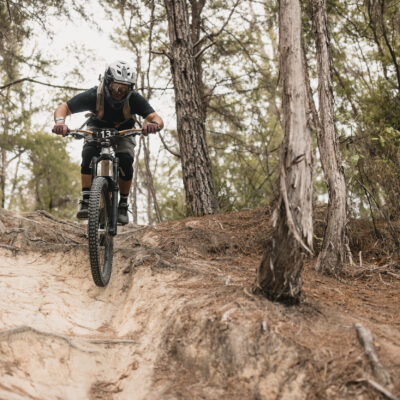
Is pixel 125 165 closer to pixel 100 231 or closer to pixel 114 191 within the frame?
pixel 114 191

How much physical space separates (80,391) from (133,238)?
319 cm

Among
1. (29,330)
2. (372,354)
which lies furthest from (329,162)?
(29,330)

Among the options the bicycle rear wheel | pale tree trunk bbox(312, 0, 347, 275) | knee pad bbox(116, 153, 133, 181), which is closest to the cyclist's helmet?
knee pad bbox(116, 153, 133, 181)

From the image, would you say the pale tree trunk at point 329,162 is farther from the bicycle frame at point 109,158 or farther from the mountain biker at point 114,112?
the bicycle frame at point 109,158

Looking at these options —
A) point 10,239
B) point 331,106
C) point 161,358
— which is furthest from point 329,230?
point 10,239

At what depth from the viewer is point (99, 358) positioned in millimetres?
3039

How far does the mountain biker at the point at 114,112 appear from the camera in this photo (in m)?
4.45

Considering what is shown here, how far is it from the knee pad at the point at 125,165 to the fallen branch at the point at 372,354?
314cm

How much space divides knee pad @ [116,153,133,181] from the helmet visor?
2.24ft

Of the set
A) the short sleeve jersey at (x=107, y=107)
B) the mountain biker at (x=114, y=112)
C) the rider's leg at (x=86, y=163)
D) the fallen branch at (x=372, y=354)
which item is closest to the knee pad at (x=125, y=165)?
the mountain biker at (x=114, y=112)

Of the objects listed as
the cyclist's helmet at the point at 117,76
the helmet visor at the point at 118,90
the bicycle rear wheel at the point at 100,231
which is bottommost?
the bicycle rear wheel at the point at 100,231

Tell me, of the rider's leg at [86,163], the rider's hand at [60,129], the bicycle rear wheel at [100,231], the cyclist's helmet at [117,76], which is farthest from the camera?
the rider's leg at [86,163]

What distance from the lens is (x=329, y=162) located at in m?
4.45

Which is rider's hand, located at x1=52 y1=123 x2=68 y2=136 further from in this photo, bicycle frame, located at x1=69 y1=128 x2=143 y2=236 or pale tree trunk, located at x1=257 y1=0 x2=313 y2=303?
pale tree trunk, located at x1=257 y1=0 x2=313 y2=303
